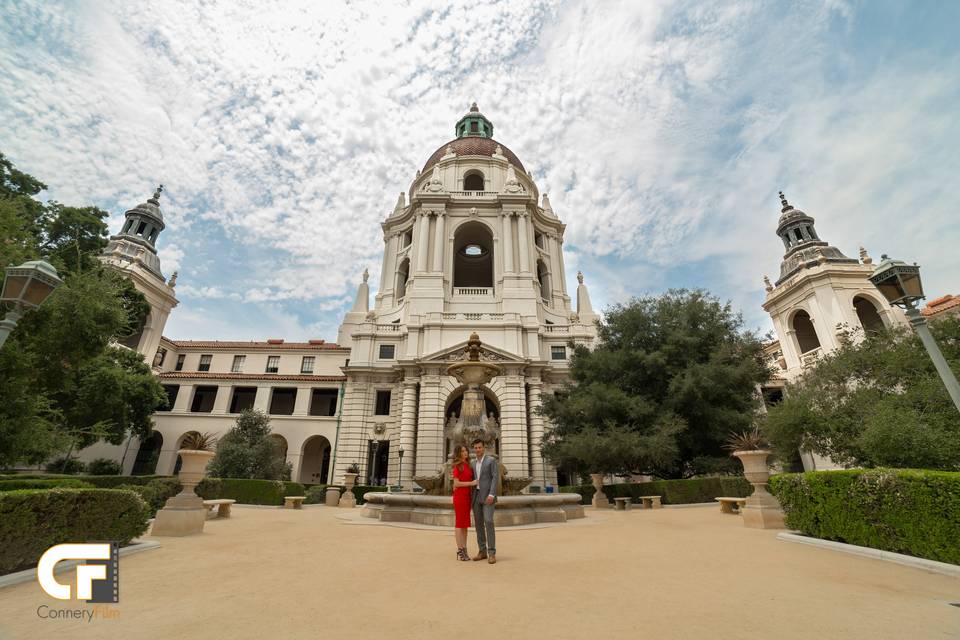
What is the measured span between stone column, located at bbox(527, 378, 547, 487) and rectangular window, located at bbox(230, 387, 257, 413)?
24.1 m

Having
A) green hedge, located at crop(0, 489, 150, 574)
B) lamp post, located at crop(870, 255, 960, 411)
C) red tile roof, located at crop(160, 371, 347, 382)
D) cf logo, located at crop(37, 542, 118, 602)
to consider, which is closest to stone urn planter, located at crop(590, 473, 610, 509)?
lamp post, located at crop(870, 255, 960, 411)

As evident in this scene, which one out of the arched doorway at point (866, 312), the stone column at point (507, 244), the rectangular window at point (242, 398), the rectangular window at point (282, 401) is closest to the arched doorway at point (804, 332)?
the arched doorway at point (866, 312)

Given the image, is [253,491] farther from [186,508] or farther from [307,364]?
[307,364]

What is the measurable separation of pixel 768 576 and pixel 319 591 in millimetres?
5413

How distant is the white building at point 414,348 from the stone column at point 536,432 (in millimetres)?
80

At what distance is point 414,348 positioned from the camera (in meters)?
31.5

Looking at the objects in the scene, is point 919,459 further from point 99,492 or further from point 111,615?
point 99,492

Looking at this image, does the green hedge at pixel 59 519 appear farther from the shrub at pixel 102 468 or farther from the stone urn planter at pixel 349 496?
the shrub at pixel 102 468

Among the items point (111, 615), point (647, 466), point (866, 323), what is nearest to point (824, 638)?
point (111, 615)

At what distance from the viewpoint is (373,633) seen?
3477 millimetres

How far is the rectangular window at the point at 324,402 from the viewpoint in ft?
122

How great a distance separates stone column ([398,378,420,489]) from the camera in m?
27.8

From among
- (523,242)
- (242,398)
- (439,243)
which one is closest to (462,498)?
(439,243)

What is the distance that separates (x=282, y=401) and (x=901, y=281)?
3998cm
